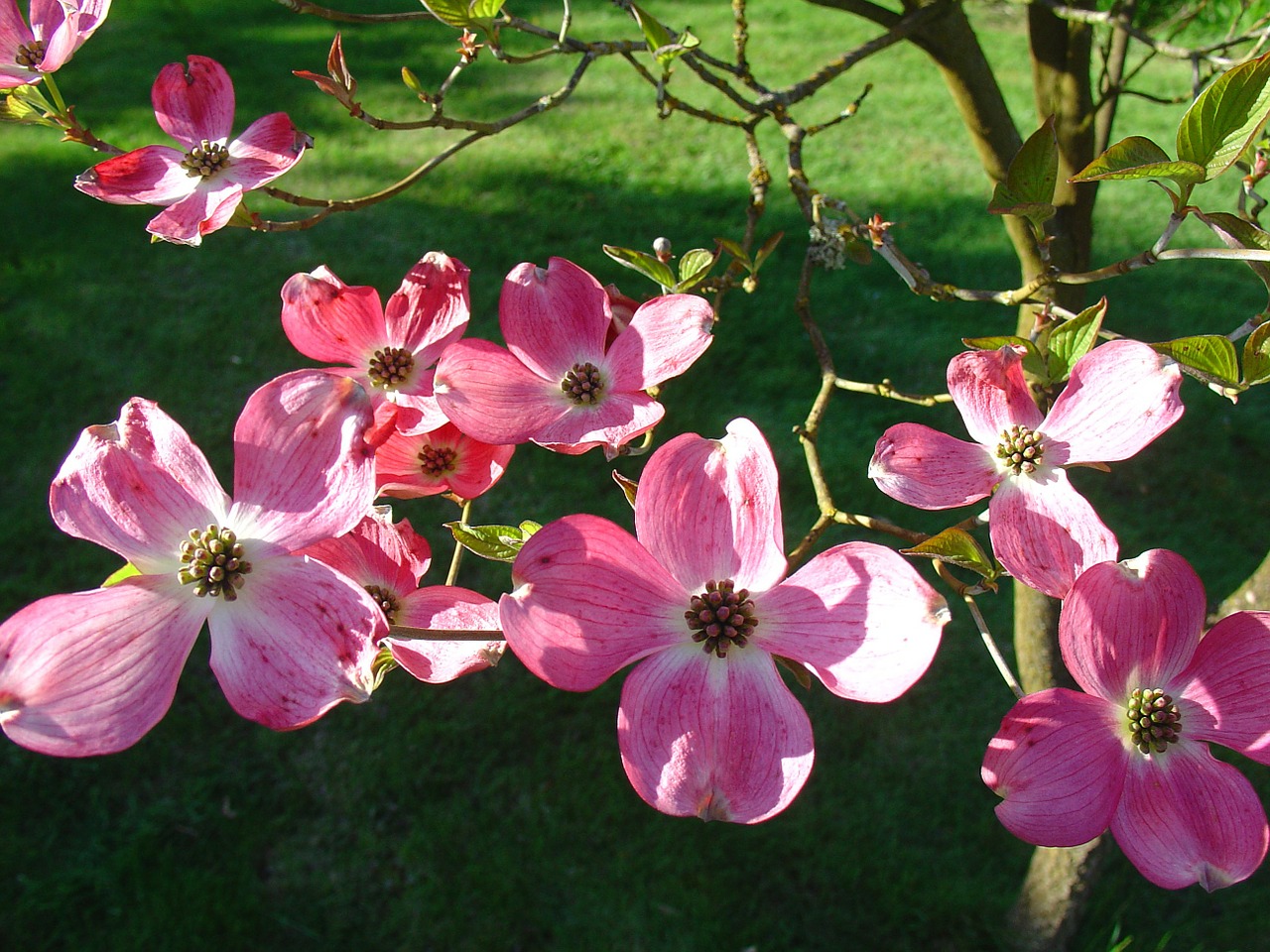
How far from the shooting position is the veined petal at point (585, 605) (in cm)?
47

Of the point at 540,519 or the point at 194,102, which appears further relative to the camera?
the point at 540,519

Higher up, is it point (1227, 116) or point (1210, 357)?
point (1227, 116)

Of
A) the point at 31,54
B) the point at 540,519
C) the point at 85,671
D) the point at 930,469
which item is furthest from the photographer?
the point at 540,519

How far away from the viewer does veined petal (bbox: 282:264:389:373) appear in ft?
2.10

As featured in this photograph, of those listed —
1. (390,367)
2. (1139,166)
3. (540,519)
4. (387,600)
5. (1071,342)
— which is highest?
(1139,166)

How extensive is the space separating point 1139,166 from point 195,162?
639 millimetres

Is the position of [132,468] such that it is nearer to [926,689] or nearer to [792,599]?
[792,599]

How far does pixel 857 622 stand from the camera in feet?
1.59

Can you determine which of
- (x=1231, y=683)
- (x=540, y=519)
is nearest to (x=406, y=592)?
(x=1231, y=683)

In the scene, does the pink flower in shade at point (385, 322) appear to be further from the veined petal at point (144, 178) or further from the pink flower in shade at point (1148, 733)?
the pink flower in shade at point (1148, 733)

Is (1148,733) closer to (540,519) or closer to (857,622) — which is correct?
(857,622)

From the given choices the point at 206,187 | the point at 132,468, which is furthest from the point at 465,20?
the point at 132,468

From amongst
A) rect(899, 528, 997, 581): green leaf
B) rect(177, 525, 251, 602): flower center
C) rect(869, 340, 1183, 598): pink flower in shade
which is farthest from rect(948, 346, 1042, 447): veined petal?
rect(177, 525, 251, 602): flower center

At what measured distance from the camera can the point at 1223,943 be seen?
151cm
